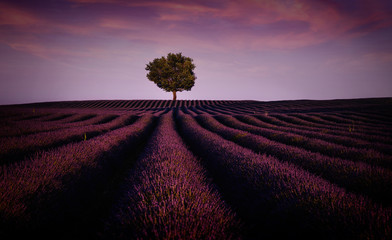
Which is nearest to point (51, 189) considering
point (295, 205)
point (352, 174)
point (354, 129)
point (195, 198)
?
point (195, 198)

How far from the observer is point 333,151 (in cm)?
428

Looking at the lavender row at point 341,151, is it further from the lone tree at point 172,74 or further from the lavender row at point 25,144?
the lone tree at point 172,74

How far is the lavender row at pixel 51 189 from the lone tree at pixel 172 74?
36244 mm

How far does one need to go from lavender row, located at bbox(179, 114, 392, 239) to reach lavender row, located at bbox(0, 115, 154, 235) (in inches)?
98.0

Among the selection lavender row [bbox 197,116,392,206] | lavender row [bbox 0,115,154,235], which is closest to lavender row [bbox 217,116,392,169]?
lavender row [bbox 197,116,392,206]

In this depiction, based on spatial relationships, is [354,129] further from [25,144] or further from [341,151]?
[25,144]

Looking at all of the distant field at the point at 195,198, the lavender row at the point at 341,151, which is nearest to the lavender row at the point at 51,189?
the distant field at the point at 195,198

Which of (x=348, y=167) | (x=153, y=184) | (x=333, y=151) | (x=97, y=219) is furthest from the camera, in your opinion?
(x=333, y=151)

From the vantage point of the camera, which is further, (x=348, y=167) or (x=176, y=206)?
(x=348, y=167)

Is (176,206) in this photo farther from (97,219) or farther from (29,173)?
(29,173)

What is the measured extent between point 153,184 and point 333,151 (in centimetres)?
461

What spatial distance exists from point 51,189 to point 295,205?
125 inches

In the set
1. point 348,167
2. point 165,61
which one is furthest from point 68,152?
point 165,61

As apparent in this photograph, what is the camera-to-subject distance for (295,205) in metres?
1.86
